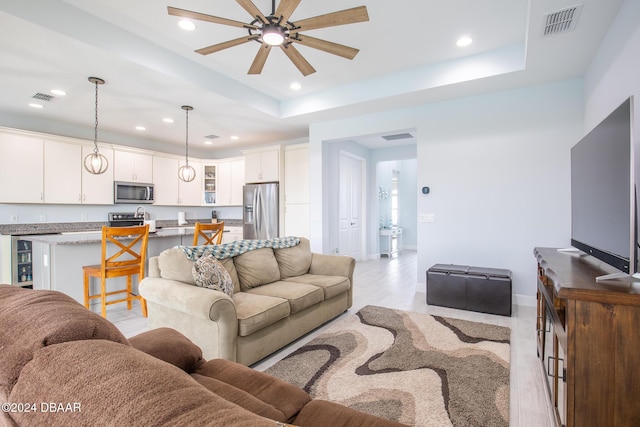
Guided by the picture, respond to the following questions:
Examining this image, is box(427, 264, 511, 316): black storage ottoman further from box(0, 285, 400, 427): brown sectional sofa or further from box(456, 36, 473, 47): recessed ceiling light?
box(0, 285, 400, 427): brown sectional sofa

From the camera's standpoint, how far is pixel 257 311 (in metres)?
2.35

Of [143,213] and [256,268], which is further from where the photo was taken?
[143,213]

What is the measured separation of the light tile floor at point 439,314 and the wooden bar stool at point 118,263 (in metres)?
0.26

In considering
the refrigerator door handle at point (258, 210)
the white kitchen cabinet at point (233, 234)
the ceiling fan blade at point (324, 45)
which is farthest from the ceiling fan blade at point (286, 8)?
the white kitchen cabinet at point (233, 234)

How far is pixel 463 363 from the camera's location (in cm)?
240

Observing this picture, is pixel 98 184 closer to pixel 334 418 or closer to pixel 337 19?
pixel 337 19

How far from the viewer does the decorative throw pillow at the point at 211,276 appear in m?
2.48

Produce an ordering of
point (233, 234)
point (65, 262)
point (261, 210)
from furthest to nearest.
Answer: point (233, 234) → point (261, 210) → point (65, 262)

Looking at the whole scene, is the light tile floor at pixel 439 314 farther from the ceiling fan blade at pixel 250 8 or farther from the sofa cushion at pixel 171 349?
the ceiling fan blade at pixel 250 8

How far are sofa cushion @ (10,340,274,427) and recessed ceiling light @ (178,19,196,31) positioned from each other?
3.17 m

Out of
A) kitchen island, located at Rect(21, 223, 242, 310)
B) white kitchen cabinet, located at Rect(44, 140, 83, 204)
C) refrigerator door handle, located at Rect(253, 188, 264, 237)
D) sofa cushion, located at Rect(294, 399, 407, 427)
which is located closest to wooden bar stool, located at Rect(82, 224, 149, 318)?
kitchen island, located at Rect(21, 223, 242, 310)

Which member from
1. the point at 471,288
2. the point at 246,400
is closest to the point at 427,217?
the point at 471,288

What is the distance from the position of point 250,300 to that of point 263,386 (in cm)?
136

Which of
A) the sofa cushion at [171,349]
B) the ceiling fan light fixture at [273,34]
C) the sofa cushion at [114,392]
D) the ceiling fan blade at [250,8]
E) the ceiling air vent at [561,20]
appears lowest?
the sofa cushion at [171,349]
